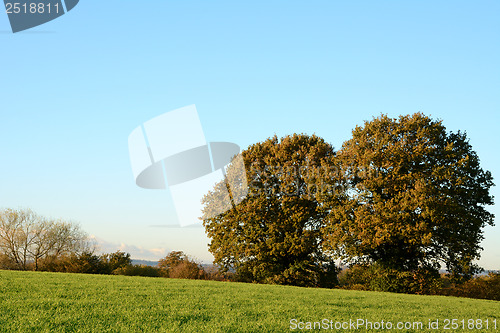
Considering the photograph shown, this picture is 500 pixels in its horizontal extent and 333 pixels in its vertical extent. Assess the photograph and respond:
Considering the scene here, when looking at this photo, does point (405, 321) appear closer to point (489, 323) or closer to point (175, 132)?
point (489, 323)

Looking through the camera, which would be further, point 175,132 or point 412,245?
point 412,245

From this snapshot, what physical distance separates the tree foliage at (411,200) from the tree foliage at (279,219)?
2421 mm

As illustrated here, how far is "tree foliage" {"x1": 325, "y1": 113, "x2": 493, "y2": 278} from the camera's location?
24.6 meters

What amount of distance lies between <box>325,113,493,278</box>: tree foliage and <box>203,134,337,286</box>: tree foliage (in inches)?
95.3

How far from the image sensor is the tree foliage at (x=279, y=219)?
29.2 metres

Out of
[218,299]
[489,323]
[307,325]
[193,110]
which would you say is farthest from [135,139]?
[489,323]

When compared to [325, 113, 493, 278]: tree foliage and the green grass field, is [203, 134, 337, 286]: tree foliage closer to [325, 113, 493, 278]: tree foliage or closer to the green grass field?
[325, 113, 493, 278]: tree foliage

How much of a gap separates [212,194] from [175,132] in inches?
700

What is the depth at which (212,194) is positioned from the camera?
33125mm

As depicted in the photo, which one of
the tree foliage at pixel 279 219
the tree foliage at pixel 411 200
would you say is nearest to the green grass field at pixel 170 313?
the tree foliage at pixel 411 200

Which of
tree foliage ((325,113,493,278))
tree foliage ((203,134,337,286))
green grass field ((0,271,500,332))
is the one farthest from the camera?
tree foliage ((203,134,337,286))

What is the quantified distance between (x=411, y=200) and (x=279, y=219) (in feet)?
32.0

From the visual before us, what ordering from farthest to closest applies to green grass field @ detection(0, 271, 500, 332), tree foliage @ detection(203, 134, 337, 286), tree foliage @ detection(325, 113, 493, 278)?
tree foliage @ detection(203, 134, 337, 286) < tree foliage @ detection(325, 113, 493, 278) < green grass field @ detection(0, 271, 500, 332)

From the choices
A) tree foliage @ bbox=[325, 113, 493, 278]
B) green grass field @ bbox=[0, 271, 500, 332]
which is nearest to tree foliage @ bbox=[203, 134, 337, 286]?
tree foliage @ bbox=[325, 113, 493, 278]
